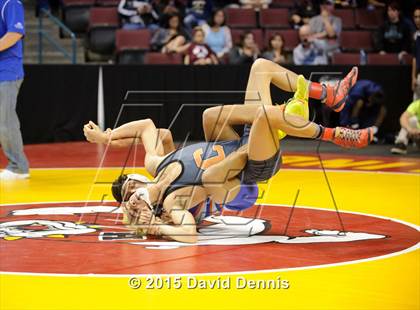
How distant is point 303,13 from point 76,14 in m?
4.10

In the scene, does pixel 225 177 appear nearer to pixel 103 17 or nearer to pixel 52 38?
pixel 103 17

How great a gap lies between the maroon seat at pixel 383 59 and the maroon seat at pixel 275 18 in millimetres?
1716

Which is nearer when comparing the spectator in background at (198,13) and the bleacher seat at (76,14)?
the spectator in background at (198,13)

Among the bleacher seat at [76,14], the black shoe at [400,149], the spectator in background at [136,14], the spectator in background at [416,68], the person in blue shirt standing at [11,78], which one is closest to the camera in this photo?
the person in blue shirt standing at [11,78]

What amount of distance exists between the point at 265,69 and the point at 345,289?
2.31 metres

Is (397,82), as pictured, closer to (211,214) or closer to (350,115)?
(350,115)

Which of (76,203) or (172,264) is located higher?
(172,264)

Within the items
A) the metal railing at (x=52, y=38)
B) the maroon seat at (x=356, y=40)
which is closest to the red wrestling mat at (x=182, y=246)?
the metal railing at (x=52, y=38)

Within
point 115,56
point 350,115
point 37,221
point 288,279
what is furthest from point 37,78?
point 288,279

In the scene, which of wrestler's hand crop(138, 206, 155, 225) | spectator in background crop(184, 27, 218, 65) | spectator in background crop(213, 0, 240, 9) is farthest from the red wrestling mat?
spectator in background crop(213, 0, 240, 9)

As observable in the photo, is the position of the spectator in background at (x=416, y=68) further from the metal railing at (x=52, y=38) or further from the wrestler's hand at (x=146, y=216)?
the wrestler's hand at (x=146, y=216)

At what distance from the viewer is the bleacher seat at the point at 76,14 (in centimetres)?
1570

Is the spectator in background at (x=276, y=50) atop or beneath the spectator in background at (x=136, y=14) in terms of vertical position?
beneath

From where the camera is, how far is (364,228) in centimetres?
638
